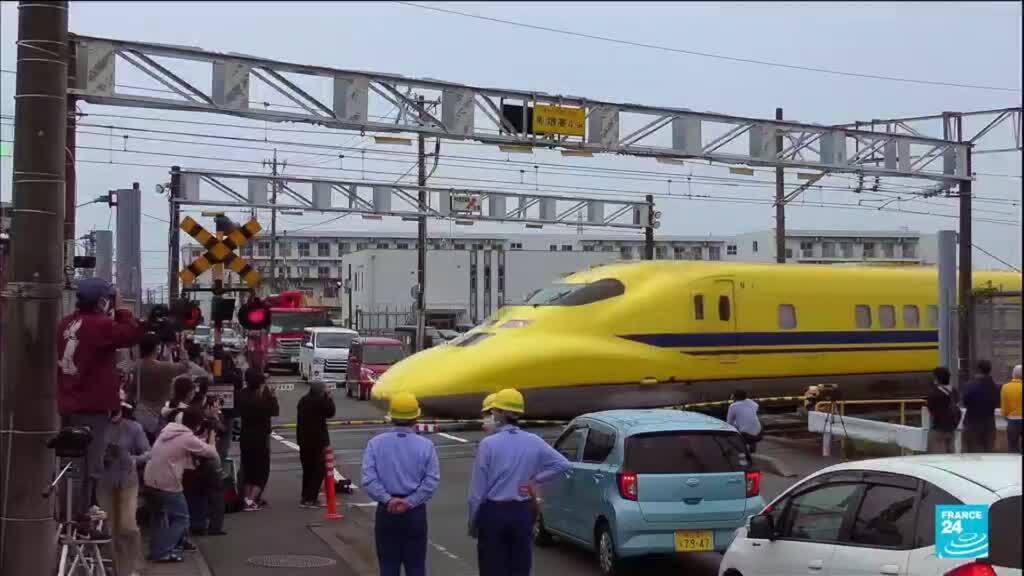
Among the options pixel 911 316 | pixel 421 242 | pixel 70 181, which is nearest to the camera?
pixel 70 181

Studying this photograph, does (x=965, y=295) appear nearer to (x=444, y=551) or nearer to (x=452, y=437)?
(x=452, y=437)

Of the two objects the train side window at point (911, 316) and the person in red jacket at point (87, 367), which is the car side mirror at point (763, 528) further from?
the train side window at point (911, 316)

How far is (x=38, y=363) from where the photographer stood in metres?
7.59

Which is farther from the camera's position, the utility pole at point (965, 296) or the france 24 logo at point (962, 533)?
the utility pole at point (965, 296)

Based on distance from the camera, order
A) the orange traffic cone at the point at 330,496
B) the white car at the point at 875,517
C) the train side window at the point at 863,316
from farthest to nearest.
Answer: the train side window at the point at 863,316
the orange traffic cone at the point at 330,496
the white car at the point at 875,517

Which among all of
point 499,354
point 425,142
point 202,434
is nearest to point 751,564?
point 202,434

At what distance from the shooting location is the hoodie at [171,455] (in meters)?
11.2

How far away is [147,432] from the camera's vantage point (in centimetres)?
1253

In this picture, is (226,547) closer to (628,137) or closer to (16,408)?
(16,408)

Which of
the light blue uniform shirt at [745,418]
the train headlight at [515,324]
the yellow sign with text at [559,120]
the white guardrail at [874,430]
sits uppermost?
the yellow sign with text at [559,120]

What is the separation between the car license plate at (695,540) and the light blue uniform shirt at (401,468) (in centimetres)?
336

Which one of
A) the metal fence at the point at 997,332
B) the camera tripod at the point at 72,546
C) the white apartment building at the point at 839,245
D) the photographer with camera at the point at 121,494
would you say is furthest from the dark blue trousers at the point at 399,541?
the white apartment building at the point at 839,245

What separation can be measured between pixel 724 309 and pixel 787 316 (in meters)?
1.77

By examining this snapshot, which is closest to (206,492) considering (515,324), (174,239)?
(515,324)
